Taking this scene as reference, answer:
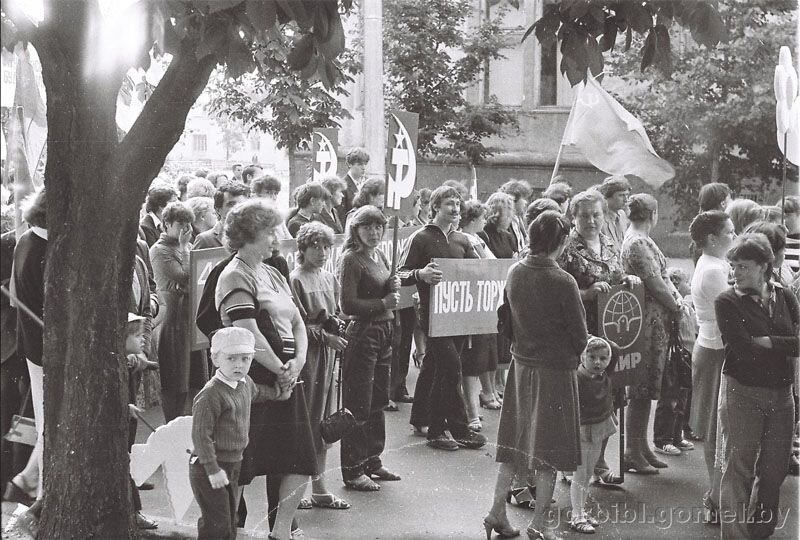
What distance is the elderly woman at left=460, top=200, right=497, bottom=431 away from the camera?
8.46m

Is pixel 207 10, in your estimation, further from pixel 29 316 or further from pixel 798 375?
pixel 798 375

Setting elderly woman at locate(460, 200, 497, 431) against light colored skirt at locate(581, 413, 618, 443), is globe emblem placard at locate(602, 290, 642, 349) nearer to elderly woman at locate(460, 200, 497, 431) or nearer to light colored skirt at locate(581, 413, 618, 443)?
light colored skirt at locate(581, 413, 618, 443)

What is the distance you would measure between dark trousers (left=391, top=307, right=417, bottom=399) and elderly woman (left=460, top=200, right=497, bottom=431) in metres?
Result: 0.81

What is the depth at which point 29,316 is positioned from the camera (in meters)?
5.34

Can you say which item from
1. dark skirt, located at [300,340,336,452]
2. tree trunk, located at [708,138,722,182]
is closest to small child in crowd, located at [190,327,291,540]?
dark skirt, located at [300,340,336,452]

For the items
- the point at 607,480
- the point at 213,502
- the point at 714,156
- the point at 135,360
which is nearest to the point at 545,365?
the point at 607,480

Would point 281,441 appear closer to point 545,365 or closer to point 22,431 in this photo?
point 22,431

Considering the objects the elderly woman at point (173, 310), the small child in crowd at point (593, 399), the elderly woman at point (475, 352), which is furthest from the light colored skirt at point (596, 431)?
the elderly woman at point (173, 310)

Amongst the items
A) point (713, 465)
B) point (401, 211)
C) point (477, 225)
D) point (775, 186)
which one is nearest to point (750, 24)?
point (775, 186)

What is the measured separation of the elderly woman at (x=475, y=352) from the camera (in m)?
8.46

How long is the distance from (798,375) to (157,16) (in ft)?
12.1

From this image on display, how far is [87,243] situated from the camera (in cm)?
509

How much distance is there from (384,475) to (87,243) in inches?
111

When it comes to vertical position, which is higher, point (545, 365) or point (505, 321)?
point (505, 321)
